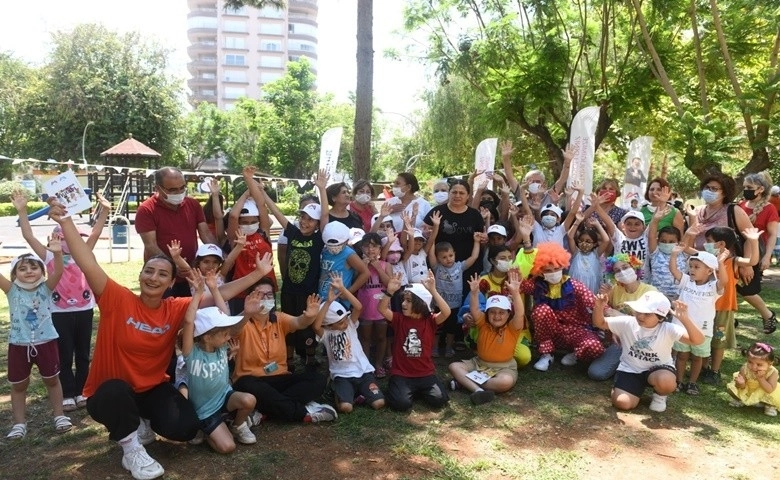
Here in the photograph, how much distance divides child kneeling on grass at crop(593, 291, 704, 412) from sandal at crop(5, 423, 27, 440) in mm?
4415

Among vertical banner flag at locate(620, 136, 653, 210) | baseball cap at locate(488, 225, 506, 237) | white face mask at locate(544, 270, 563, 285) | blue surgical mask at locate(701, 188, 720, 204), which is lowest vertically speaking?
white face mask at locate(544, 270, 563, 285)

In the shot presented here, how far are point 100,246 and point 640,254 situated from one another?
14.1m

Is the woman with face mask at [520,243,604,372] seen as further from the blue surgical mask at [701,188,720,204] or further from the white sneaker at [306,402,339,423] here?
the white sneaker at [306,402,339,423]

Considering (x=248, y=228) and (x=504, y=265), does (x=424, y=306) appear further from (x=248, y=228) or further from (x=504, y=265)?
(x=248, y=228)

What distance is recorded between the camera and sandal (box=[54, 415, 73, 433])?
433cm

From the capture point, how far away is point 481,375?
A: 17.3 ft

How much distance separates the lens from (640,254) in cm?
604

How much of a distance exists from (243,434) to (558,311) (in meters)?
3.20

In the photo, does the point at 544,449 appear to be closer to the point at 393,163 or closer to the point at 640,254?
the point at 640,254

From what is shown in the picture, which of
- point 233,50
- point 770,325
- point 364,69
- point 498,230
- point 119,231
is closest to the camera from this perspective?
point 498,230

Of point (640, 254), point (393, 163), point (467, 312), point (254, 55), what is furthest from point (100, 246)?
point (254, 55)

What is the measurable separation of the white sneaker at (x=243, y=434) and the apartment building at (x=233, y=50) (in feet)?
271

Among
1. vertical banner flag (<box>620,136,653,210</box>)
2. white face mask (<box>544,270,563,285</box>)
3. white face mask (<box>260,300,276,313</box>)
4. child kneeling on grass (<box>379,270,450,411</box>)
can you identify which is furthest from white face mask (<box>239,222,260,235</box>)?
vertical banner flag (<box>620,136,653,210</box>)

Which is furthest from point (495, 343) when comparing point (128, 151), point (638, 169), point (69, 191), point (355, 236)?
point (128, 151)
